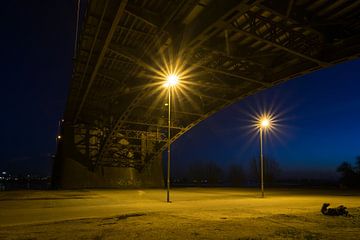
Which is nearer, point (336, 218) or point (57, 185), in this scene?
point (336, 218)

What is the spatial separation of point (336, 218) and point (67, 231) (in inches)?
335

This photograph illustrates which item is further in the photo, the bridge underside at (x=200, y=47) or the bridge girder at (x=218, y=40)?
the bridge underside at (x=200, y=47)

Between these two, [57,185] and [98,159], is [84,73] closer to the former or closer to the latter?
[98,159]

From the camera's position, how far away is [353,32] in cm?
1770

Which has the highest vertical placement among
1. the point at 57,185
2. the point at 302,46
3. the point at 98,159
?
the point at 302,46

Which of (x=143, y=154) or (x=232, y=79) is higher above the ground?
(x=232, y=79)

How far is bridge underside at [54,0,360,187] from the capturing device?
15.8 meters

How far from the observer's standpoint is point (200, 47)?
1900 cm

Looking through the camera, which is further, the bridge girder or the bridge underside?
the bridge underside

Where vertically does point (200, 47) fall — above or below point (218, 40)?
below

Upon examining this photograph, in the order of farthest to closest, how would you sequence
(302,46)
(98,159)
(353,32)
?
(98,159) < (302,46) < (353,32)

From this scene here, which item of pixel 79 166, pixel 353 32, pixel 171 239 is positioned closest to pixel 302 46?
pixel 353 32

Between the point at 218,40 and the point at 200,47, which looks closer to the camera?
the point at 200,47

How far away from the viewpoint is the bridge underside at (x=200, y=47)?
15.8m
